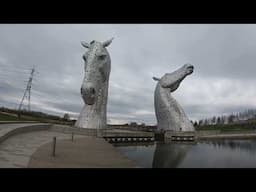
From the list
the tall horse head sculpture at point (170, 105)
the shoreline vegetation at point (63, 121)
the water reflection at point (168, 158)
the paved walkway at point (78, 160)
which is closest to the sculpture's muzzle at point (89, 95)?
the shoreline vegetation at point (63, 121)

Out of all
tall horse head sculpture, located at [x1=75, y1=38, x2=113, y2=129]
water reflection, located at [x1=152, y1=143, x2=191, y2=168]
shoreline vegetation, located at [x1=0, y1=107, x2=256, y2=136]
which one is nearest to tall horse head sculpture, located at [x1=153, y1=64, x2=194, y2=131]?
shoreline vegetation, located at [x1=0, y1=107, x2=256, y2=136]

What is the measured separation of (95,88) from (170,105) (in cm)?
820

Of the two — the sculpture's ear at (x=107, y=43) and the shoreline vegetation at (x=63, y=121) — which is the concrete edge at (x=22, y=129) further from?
the sculpture's ear at (x=107, y=43)

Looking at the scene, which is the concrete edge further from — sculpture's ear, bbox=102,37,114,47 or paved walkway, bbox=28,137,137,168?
sculpture's ear, bbox=102,37,114,47

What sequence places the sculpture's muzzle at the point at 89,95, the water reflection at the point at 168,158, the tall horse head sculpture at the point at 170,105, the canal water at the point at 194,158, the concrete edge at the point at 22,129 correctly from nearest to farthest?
the canal water at the point at 194,158 → the water reflection at the point at 168,158 → the concrete edge at the point at 22,129 → the sculpture's muzzle at the point at 89,95 → the tall horse head sculpture at the point at 170,105

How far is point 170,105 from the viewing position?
22.9 m

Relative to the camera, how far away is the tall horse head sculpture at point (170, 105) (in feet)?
73.3

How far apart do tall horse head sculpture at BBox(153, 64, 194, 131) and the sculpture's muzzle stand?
7827mm

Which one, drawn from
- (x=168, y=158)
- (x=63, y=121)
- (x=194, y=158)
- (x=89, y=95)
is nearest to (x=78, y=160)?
(x=168, y=158)

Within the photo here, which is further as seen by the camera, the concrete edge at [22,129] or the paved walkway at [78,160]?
the concrete edge at [22,129]

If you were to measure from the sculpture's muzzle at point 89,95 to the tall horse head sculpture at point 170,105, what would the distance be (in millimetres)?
7827
